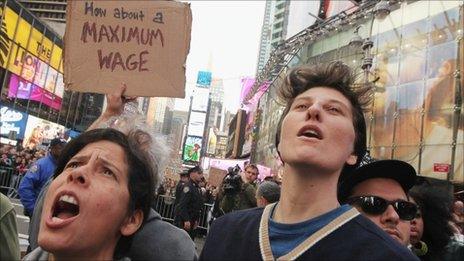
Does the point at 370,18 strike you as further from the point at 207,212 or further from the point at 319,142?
the point at 319,142

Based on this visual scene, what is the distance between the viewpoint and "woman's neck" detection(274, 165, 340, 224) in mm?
1786

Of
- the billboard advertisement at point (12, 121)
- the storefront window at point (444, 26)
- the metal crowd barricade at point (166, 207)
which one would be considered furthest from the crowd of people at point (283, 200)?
the billboard advertisement at point (12, 121)

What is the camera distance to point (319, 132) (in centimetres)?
181

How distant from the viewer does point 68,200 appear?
205 cm

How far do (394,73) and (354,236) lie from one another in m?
22.5

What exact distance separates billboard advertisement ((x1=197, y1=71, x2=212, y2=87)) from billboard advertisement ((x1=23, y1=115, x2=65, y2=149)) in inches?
1550

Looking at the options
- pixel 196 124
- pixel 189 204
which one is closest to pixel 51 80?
pixel 196 124

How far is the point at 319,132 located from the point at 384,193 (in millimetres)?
847

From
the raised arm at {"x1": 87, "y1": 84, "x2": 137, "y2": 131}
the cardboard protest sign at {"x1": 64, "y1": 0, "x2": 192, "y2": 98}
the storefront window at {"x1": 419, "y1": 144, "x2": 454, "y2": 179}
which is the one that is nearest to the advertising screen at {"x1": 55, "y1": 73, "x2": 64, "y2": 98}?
the storefront window at {"x1": 419, "y1": 144, "x2": 454, "y2": 179}

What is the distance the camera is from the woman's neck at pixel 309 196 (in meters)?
1.79

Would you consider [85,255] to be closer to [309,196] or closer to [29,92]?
[309,196]

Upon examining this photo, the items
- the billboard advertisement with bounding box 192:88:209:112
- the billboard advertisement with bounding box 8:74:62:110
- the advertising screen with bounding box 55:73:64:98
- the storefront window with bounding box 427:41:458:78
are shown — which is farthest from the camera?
the billboard advertisement with bounding box 192:88:209:112

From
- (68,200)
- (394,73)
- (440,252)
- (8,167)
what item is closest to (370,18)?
(394,73)

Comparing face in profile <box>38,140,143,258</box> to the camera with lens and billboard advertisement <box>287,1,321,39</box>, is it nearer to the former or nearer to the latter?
the camera with lens
